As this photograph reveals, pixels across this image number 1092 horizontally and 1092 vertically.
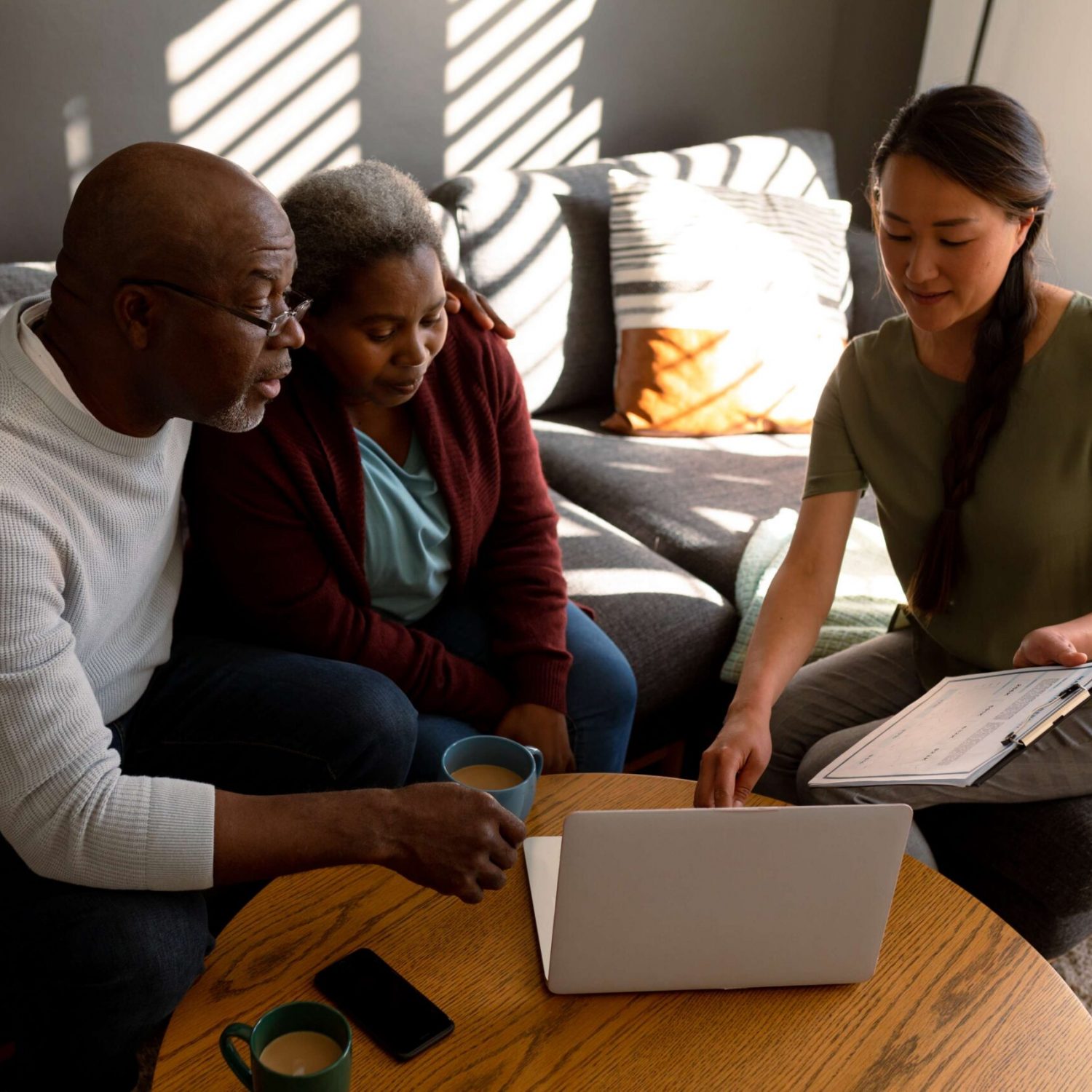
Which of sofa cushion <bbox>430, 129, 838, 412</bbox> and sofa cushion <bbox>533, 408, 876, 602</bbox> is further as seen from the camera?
sofa cushion <bbox>430, 129, 838, 412</bbox>

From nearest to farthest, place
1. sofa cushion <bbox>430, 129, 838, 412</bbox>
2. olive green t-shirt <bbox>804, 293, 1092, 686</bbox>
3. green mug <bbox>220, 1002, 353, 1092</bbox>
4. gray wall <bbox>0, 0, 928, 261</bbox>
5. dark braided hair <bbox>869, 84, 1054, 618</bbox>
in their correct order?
green mug <bbox>220, 1002, 353, 1092</bbox> → dark braided hair <bbox>869, 84, 1054, 618</bbox> → olive green t-shirt <bbox>804, 293, 1092, 686</bbox> → gray wall <bbox>0, 0, 928, 261</bbox> → sofa cushion <bbox>430, 129, 838, 412</bbox>

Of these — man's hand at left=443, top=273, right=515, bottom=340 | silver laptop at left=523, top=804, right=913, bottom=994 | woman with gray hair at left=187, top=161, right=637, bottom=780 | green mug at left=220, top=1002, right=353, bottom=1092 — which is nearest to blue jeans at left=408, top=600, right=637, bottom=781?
woman with gray hair at left=187, top=161, right=637, bottom=780

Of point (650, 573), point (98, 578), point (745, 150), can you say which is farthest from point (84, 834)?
point (745, 150)

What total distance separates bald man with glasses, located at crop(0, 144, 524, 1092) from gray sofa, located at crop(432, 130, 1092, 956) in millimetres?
755

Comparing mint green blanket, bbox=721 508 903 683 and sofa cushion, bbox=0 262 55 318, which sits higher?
sofa cushion, bbox=0 262 55 318

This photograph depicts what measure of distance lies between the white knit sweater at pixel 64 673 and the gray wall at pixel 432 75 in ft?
3.24

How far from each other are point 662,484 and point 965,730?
1.19 meters

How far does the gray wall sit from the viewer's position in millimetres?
1979

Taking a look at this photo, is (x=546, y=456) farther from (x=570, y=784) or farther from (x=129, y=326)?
(x=129, y=326)

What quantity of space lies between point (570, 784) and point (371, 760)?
250 mm

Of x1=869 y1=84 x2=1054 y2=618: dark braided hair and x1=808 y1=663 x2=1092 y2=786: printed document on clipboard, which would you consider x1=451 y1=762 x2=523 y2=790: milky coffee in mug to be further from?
x1=869 y1=84 x2=1054 y2=618: dark braided hair

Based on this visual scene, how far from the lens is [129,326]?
1.10m

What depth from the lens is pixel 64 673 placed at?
3.43 feet

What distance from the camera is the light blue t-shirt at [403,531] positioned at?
4.94 ft
